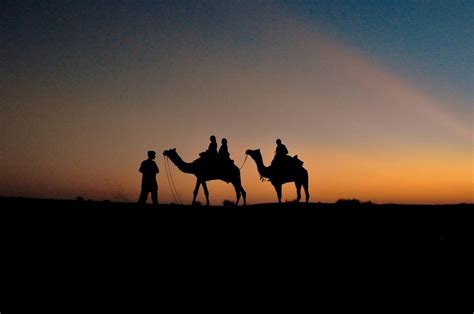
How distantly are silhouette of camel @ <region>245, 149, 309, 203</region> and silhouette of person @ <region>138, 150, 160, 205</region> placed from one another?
502 cm

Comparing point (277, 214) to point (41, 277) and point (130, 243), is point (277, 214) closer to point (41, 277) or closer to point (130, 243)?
point (130, 243)

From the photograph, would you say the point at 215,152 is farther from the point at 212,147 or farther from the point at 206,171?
the point at 206,171

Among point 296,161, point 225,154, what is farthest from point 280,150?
point 225,154

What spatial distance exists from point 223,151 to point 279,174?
9.19 feet

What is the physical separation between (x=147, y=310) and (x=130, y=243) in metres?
2.79

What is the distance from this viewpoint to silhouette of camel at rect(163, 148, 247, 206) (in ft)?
58.0

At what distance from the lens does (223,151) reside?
59.9ft

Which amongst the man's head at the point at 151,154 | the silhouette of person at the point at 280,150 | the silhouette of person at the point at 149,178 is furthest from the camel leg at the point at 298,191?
the man's head at the point at 151,154

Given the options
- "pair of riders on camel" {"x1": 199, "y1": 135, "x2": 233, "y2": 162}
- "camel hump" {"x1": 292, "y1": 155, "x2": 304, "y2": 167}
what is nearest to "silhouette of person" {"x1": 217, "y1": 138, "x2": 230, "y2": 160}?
"pair of riders on camel" {"x1": 199, "y1": 135, "x2": 233, "y2": 162}

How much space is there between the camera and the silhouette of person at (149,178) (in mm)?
16250

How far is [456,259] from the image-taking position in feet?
29.4

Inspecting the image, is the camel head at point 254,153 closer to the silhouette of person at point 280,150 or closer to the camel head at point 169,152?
the silhouette of person at point 280,150

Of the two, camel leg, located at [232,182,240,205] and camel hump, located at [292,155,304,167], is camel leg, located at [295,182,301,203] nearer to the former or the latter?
camel hump, located at [292,155,304,167]

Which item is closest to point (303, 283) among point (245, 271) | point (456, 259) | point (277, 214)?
point (245, 271)
